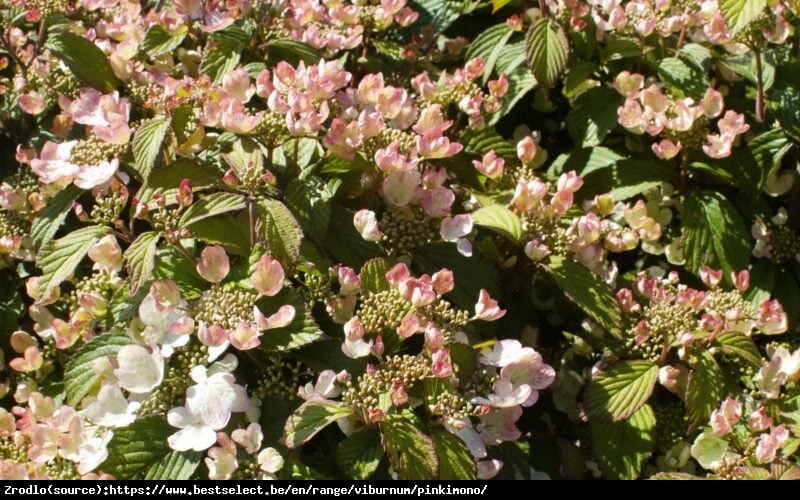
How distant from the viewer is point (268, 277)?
1.28 m

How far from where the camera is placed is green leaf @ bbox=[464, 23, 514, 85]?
201 centimetres

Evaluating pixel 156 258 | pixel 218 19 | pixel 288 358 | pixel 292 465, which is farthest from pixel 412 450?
pixel 218 19

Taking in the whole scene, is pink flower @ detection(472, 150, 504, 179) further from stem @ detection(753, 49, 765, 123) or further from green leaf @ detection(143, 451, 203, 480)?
green leaf @ detection(143, 451, 203, 480)

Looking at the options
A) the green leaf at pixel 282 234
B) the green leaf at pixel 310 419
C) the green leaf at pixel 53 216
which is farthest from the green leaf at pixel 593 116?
the green leaf at pixel 53 216

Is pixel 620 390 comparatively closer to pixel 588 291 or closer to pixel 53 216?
pixel 588 291

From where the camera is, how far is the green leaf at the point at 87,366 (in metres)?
1.39

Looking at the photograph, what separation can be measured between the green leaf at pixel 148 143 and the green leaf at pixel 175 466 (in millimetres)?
439

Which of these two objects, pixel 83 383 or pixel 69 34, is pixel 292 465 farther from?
pixel 69 34

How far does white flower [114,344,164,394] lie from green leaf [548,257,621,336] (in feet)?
2.11

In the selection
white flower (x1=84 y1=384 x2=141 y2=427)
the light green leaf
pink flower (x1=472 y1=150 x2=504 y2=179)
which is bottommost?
the light green leaf

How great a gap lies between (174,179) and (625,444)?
841mm

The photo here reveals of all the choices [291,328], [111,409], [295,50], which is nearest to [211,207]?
[291,328]

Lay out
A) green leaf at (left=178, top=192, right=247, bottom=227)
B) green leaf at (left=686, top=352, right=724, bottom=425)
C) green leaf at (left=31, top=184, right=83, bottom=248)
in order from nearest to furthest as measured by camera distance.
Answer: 1. green leaf at (left=178, top=192, right=247, bottom=227)
2. green leaf at (left=686, top=352, right=724, bottom=425)
3. green leaf at (left=31, top=184, right=83, bottom=248)

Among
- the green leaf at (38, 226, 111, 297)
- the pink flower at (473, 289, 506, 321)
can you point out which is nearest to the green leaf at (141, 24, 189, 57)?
the green leaf at (38, 226, 111, 297)
